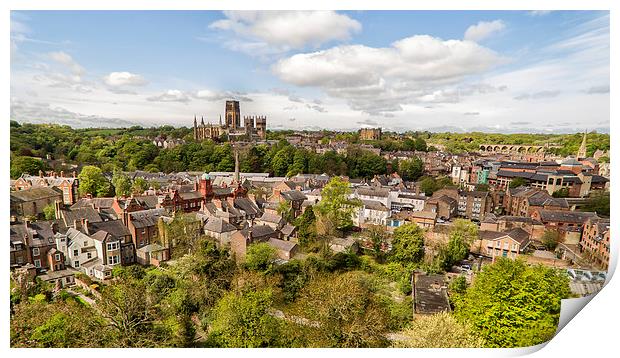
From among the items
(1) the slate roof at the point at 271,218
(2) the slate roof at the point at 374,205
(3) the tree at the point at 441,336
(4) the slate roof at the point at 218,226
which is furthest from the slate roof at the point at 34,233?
(2) the slate roof at the point at 374,205

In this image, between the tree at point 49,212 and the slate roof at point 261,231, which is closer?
the tree at point 49,212

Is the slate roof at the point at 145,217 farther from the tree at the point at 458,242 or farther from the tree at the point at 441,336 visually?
the tree at the point at 458,242

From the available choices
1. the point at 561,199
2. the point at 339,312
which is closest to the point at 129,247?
the point at 339,312

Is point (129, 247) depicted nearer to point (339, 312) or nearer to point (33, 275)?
point (33, 275)

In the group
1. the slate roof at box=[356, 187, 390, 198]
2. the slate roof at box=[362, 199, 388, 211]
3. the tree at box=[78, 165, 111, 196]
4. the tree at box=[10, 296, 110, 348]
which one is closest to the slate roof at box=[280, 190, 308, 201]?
the slate roof at box=[356, 187, 390, 198]

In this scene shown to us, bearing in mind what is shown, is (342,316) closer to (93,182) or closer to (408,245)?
(408,245)

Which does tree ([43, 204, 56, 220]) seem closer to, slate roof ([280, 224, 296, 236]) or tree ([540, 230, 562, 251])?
slate roof ([280, 224, 296, 236])

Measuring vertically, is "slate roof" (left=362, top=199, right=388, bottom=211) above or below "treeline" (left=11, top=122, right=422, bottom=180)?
below
